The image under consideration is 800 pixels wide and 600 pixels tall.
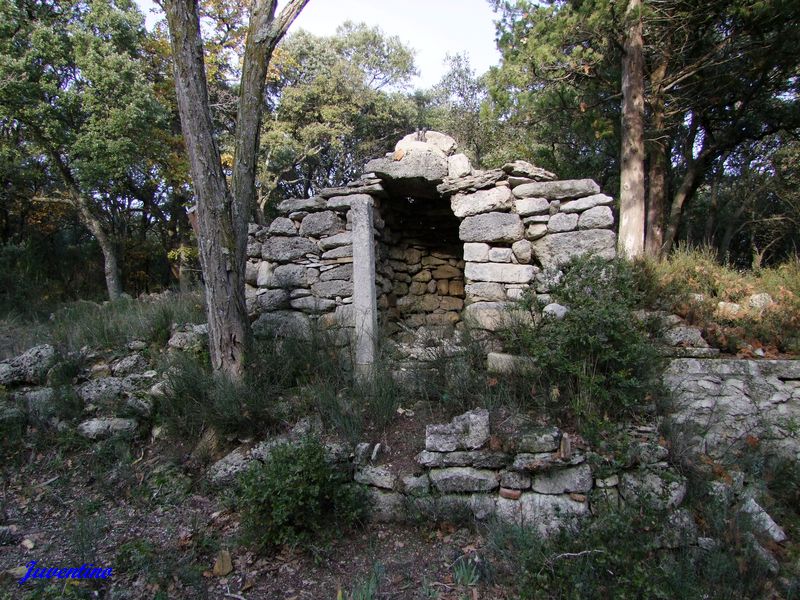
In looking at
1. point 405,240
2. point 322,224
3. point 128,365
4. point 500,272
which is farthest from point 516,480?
point 128,365

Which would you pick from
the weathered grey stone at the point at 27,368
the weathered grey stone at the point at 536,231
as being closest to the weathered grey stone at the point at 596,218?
the weathered grey stone at the point at 536,231

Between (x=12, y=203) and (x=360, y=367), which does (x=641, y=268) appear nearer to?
(x=360, y=367)

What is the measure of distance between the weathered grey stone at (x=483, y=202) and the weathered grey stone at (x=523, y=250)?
0.38 meters

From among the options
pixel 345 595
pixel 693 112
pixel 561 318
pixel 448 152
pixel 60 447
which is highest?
pixel 693 112

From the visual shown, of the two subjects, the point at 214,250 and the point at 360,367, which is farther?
the point at 360,367

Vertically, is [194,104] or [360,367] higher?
[194,104]

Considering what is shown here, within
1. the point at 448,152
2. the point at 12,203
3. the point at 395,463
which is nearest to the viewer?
the point at 395,463

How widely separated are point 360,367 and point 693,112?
344 inches

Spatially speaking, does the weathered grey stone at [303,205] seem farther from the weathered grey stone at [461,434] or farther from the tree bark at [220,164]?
the weathered grey stone at [461,434]

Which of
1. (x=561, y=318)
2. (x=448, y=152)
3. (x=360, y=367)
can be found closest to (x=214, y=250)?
(x=360, y=367)

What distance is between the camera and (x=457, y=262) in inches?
258

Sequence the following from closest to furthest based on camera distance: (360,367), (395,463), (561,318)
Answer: (395,463) → (561,318) → (360,367)

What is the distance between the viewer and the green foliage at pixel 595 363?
3514 mm

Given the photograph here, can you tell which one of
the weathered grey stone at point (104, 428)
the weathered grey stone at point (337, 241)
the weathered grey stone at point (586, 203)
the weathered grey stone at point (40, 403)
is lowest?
the weathered grey stone at point (104, 428)
